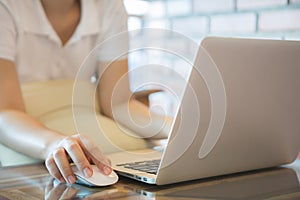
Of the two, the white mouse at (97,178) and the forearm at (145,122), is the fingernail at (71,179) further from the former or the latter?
the forearm at (145,122)

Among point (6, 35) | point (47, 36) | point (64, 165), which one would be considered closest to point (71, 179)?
point (64, 165)

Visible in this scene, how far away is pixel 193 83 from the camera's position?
618 millimetres

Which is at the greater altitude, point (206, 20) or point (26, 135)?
point (26, 135)

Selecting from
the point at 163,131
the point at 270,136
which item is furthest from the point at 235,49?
the point at 163,131

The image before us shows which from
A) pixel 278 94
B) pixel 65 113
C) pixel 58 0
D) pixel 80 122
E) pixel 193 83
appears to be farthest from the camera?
pixel 58 0

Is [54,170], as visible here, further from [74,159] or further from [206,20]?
[206,20]

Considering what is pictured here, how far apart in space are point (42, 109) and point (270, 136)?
56cm

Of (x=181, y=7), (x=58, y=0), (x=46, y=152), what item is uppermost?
(x=58, y=0)

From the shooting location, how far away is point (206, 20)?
1.90 metres

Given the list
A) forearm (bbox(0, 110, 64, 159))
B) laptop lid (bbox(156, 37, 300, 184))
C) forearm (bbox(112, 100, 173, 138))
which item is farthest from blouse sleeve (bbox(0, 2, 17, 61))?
laptop lid (bbox(156, 37, 300, 184))

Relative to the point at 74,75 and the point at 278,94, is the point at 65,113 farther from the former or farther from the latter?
the point at 278,94

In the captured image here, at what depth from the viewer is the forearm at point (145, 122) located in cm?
93

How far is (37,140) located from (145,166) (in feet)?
0.73

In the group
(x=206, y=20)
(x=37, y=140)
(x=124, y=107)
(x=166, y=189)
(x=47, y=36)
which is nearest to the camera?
(x=166, y=189)
